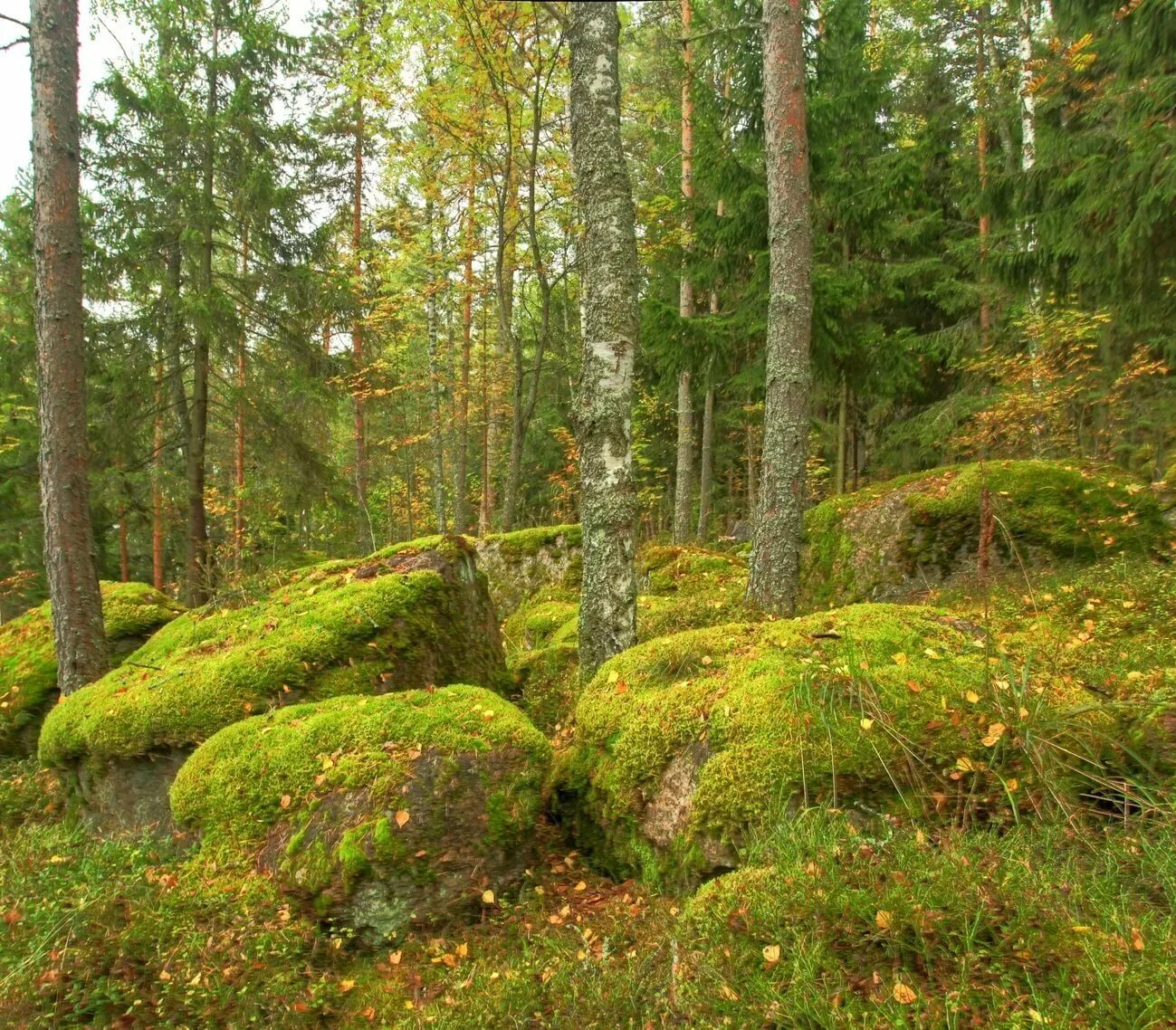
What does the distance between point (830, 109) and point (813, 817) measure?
33.3ft

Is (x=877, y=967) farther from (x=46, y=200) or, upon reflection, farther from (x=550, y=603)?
(x=46, y=200)

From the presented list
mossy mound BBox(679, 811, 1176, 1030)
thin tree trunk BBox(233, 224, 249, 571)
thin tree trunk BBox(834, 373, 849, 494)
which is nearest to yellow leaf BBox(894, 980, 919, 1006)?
mossy mound BBox(679, 811, 1176, 1030)

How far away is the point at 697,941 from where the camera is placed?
229 centimetres

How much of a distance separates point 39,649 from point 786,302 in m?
8.25

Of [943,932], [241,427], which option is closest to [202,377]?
[241,427]

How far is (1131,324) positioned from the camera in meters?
8.12

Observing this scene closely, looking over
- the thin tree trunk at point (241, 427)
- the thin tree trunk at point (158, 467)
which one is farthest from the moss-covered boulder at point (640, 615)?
the thin tree trunk at point (158, 467)

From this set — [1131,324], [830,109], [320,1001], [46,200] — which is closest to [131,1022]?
[320,1001]

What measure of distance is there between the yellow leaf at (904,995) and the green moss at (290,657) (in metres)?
3.63

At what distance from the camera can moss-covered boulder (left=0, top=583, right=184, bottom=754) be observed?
246 inches

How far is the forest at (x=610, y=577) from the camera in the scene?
2.48 m

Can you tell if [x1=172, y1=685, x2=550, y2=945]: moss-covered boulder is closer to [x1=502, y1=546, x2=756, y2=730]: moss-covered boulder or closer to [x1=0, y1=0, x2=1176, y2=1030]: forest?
[x1=0, y1=0, x2=1176, y2=1030]: forest

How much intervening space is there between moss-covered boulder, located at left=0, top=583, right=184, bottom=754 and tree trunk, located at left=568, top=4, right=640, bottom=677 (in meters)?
5.31

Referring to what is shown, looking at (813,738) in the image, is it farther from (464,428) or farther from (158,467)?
(464,428)
